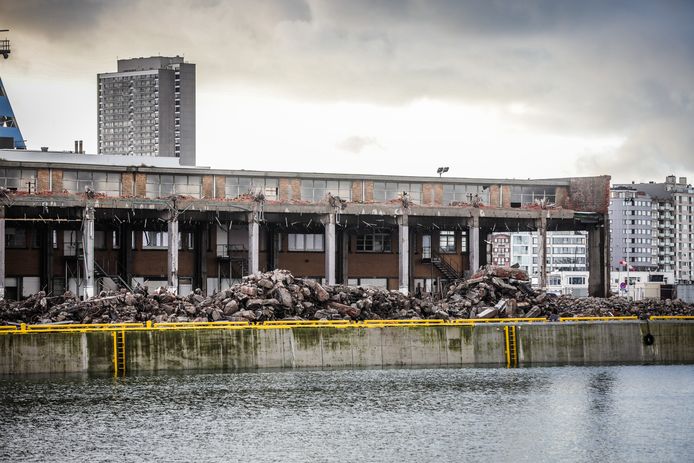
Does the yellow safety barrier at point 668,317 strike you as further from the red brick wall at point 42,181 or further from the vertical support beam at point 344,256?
the red brick wall at point 42,181

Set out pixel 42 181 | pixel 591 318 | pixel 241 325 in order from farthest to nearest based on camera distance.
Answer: pixel 42 181, pixel 591 318, pixel 241 325

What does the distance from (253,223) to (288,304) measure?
18903 mm

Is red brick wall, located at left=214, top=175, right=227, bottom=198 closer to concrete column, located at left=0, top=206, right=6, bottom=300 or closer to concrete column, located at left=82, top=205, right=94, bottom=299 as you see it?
concrete column, located at left=82, top=205, right=94, bottom=299

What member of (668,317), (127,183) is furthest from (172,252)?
(668,317)

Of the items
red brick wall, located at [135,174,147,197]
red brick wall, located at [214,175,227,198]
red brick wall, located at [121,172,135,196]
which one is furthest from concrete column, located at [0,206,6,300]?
red brick wall, located at [214,175,227,198]

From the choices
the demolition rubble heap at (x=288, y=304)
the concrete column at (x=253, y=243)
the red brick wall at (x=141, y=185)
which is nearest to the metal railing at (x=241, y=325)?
the demolition rubble heap at (x=288, y=304)

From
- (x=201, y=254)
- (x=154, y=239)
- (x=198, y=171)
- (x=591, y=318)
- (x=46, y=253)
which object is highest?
(x=198, y=171)

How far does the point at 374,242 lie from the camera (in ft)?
293

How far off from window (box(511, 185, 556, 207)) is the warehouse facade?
3.4 inches

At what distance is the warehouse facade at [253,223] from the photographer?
76.7 metres

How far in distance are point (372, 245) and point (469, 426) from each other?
44.9 meters

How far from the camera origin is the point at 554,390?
175 feet

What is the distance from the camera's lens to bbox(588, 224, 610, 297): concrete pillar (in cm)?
8769

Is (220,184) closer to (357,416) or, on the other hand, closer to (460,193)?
(460,193)
